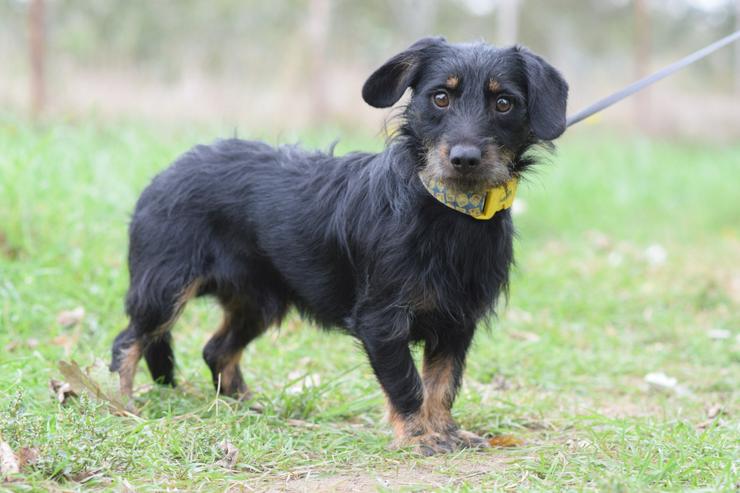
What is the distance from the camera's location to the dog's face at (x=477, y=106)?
339cm

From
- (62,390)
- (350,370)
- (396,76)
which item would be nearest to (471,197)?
(396,76)

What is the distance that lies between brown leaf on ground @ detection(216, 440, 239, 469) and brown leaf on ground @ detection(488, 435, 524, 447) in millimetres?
1171

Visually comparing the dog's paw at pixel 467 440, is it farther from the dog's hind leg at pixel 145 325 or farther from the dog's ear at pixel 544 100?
the dog's hind leg at pixel 145 325

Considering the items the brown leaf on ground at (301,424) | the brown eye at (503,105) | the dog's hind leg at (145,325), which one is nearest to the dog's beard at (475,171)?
the brown eye at (503,105)

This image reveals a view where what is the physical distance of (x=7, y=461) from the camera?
2895mm

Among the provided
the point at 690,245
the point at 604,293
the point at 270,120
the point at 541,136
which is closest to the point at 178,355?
the point at 541,136

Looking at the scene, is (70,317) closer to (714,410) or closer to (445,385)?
(445,385)

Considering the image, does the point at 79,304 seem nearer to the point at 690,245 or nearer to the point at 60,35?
the point at 690,245

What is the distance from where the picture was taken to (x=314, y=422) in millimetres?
4047

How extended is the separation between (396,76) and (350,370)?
4.89 ft

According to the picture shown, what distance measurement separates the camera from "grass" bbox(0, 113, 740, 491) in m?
3.16

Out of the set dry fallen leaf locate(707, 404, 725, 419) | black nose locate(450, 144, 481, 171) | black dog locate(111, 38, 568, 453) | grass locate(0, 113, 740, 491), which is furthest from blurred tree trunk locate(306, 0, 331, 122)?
black nose locate(450, 144, 481, 171)

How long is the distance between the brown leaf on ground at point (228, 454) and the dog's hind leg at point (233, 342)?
104 cm

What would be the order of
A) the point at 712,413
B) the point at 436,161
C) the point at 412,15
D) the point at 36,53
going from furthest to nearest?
the point at 412,15
the point at 36,53
the point at 712,413
the point at 436,161
